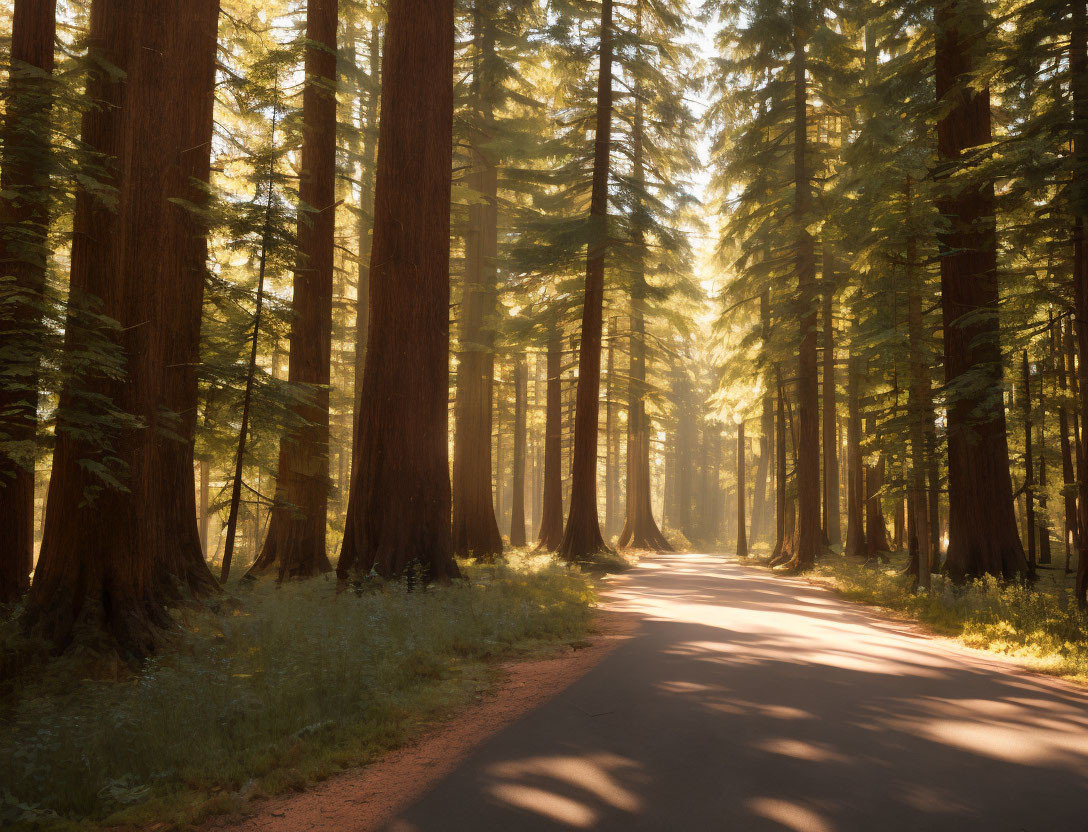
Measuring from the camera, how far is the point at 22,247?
8305mm

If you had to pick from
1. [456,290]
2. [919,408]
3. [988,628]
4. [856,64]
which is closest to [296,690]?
[988,628]

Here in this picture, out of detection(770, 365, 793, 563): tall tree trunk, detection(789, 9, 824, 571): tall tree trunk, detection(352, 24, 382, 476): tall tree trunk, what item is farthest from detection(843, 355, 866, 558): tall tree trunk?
detection(352, 24, 382, 476): tall tree trunk

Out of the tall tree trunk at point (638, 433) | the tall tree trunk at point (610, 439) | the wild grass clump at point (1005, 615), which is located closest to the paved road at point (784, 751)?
the wild grass clump at point (1005, 615)

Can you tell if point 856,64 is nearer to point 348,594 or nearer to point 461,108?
point 461,108

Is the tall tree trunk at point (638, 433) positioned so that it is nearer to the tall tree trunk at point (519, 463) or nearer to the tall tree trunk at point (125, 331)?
the tall tree trunk at point (519, 463)

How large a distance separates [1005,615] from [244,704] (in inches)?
390

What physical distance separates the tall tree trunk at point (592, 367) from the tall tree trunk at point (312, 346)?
8.58 metres

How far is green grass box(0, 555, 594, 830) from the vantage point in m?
4.35

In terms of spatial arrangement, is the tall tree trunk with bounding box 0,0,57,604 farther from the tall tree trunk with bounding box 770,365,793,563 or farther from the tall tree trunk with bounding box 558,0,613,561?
the tall tree trunk with bounding box 770,365,793,563

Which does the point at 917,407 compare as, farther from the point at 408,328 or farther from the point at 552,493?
the point at 552,493

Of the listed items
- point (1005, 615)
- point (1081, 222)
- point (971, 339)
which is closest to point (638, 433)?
point (971, 339)

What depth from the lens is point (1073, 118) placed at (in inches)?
422

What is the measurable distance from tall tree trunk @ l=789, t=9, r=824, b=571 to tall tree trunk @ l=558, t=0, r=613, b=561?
587 centimetres

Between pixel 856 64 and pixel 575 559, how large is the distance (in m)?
18.6
